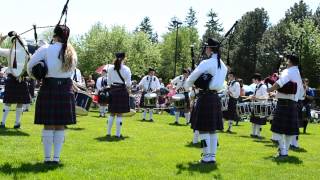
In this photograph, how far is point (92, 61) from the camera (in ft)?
191

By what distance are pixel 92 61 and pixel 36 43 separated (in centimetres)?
4900

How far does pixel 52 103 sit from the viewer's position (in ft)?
20.8

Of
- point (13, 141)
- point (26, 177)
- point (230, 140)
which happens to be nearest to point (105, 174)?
point (26, 177)

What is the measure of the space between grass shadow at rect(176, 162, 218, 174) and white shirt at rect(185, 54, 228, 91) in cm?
112

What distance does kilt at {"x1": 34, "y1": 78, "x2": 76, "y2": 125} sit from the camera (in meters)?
6.33

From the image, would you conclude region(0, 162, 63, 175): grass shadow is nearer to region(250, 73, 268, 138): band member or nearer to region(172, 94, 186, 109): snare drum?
region(250, 73, 268, 138): band member

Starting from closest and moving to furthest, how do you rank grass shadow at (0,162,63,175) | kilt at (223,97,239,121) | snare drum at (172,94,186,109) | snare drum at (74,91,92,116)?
grass shadow at (0,162,63,175) → snare drum at (74,91,92,116) → kilt at (223,97,239,121) → snare drum at (172,94,186,109)

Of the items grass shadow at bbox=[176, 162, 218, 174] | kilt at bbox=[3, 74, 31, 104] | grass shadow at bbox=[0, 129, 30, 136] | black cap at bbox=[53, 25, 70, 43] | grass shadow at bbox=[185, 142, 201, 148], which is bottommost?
grass shadow at bbox=[176, 162, 218, 174]

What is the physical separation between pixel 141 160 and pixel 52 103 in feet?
5.53

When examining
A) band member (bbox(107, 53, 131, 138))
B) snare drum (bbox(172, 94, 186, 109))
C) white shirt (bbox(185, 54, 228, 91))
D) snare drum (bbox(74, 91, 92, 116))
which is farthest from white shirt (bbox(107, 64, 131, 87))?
snare drum (bbox(172, 94, 186, 109))

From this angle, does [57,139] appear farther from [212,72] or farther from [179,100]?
[179,100]

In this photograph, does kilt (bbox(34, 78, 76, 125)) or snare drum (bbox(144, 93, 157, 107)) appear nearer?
kilt (bbox(34, 78, 76, 125))

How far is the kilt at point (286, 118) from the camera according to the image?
27.9ft

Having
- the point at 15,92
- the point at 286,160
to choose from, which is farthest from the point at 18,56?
the point at 286,160
